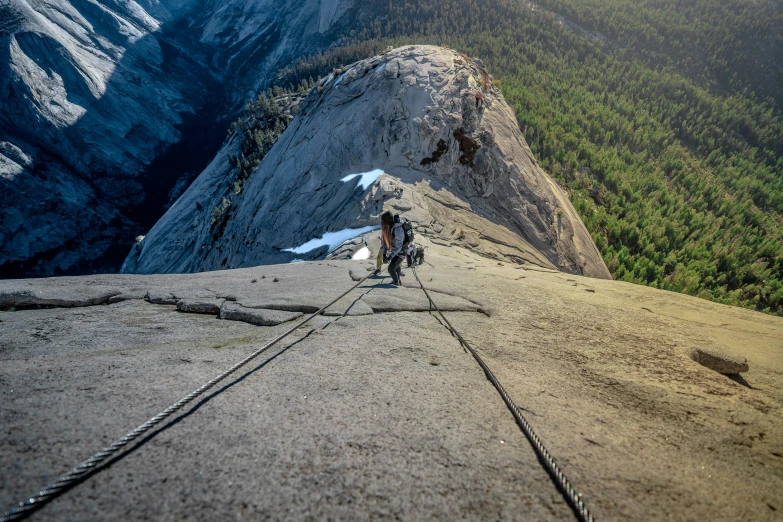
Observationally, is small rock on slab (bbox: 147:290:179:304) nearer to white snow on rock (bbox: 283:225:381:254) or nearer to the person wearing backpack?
the person wearing backpack

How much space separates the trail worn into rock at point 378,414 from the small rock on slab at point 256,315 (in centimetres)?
7

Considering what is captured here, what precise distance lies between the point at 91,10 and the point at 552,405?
111 meters

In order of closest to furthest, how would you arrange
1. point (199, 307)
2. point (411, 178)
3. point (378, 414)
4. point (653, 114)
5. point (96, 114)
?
point (378, 414) < point (199, 307) < point (411, 178) < point (653, 114) < point (96, 114)

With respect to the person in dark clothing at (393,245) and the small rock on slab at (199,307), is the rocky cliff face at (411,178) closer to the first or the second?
the person in dark clothing at (393,245)

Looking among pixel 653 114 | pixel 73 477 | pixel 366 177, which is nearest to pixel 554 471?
pixel 73 477

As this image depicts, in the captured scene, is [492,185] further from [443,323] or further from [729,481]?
[729,481]

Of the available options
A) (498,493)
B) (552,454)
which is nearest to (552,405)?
(552,454)

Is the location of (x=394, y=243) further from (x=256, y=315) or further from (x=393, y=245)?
(x=256, y=315)

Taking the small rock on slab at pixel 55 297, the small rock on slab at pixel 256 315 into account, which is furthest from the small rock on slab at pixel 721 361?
the small rock on slab at pixel 55 297

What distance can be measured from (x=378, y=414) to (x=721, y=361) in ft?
13.2

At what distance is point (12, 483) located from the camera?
170 centimetres

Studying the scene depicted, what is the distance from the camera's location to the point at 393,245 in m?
7.71

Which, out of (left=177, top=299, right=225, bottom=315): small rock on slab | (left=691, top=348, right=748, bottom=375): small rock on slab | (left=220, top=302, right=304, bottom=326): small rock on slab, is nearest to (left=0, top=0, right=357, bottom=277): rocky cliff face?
(left=177, top=299, right=225, bottom=315): small rock on slab

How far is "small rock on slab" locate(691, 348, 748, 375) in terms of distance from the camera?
12.1 feet
